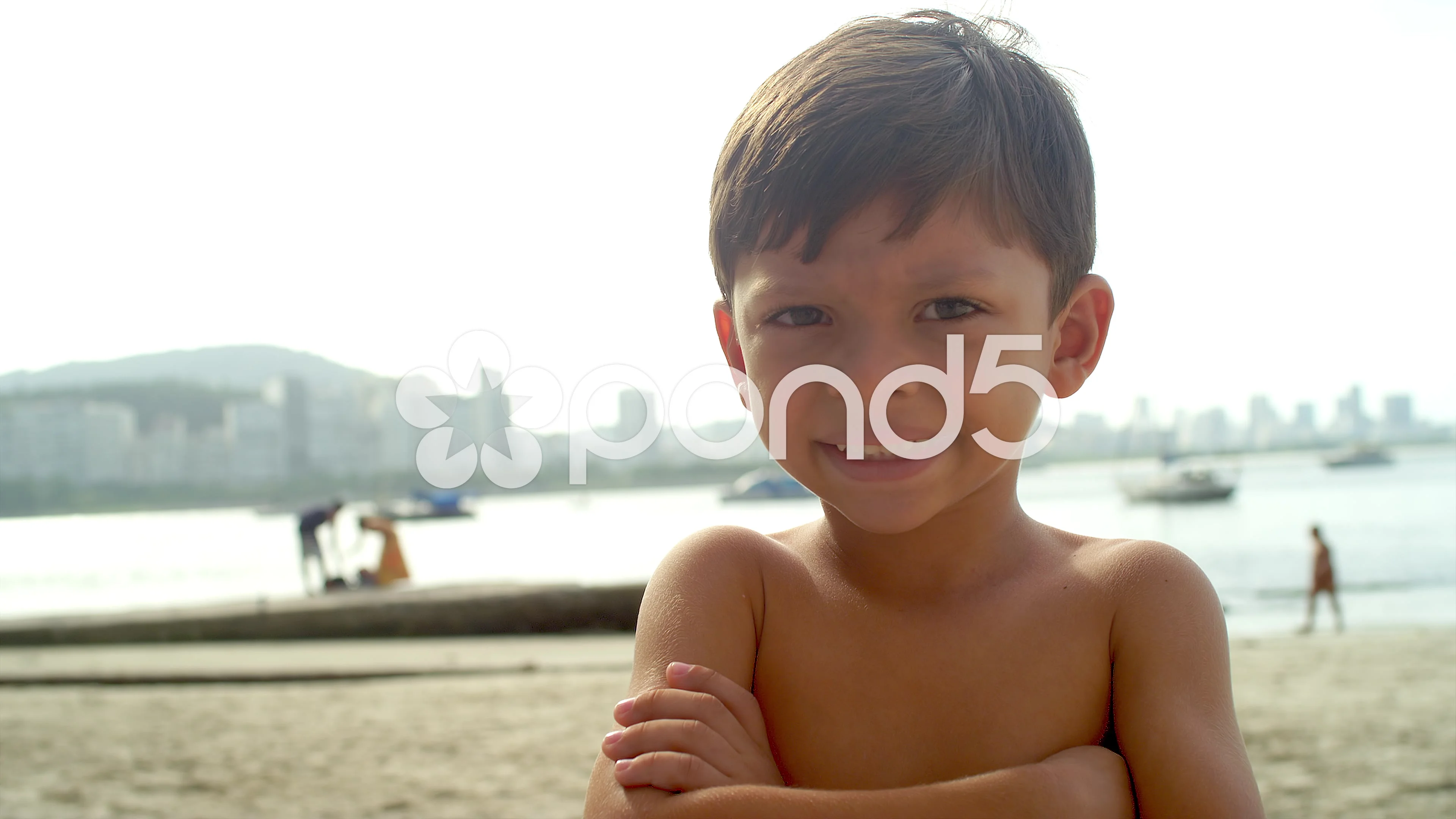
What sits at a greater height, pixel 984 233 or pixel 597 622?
pixel 984 233

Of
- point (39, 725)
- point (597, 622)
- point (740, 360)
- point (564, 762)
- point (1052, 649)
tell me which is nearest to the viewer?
point (1052, 649)

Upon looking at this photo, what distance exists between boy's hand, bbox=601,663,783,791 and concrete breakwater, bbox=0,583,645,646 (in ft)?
30.2

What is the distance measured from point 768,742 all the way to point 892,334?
0.51 metres

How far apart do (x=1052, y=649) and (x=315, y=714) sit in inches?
219

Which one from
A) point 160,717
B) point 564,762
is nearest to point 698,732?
point 564,762

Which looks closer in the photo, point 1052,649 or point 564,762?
point 1052,649

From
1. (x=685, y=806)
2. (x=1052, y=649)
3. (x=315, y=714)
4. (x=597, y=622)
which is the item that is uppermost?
(x=1052, y=649)

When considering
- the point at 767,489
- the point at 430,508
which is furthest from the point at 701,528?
the point at 430,508

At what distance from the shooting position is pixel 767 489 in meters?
59.8

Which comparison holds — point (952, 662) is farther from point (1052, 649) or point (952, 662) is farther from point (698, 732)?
point (698, 732)

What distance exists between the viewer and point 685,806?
3.37 ft

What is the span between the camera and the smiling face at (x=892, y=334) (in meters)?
1.04

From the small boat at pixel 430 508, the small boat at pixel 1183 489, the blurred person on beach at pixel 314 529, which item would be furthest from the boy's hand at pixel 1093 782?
the small boat at pixel 430 508

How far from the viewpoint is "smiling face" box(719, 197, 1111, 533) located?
1.04 meters
